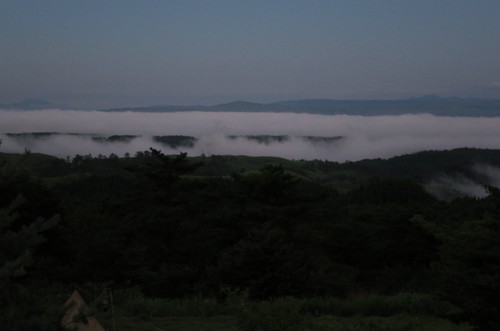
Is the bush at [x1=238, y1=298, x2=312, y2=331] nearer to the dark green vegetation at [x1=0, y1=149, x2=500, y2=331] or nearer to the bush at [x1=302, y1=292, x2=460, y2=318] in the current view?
the dark green vegetation at [x1=0, y1=149, x2=500, y2=331]

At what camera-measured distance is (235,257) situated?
15.9 meters

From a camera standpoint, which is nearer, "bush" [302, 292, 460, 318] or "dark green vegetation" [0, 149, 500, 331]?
"dark green vegetation" [0, 149, 500, 331]

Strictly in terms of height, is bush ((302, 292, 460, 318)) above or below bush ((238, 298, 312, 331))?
below

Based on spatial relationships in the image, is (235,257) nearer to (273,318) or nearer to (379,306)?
(379,306)

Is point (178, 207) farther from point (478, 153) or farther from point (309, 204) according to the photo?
point (478, 153)

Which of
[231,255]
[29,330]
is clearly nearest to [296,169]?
[231,255]

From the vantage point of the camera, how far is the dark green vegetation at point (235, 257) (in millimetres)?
8805

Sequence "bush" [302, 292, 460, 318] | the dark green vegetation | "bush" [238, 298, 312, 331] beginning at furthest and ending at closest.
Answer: "bush" [302, 292, 460, 318] < the dark green vegetation < "bush" [238, 298, 312, 331]

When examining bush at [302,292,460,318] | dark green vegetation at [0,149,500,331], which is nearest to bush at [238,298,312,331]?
dark green vegetation at [0,149,500,331]

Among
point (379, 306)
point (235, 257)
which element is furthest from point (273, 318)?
point (235, 257)

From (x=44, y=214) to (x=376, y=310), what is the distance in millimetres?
14458

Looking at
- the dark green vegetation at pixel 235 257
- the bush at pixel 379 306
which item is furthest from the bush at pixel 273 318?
the bush at pixel 379 306

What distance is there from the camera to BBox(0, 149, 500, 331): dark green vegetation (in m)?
8.80

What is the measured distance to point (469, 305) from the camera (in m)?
9.92
